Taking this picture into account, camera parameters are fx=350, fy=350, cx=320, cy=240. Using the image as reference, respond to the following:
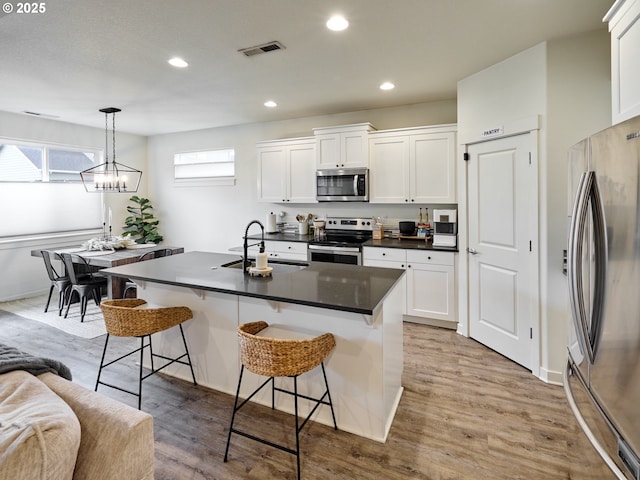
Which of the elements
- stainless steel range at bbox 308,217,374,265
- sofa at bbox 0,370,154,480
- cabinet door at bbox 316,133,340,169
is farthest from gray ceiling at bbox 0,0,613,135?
sofa at bbox 0,370,154,480

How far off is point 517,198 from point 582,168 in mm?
1690

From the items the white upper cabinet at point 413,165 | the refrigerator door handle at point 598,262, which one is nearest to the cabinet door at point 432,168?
the white upper cabinet at point 413,165

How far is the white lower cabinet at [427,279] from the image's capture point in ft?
12.7

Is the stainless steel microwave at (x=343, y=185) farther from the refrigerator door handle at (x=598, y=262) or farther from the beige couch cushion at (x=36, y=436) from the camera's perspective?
the beige couch cushion at (x=36, y=436)

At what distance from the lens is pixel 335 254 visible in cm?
443

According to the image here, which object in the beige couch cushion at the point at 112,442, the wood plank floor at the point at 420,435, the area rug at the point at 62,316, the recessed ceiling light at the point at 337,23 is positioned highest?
the recessed ceiling light at the point at 337,23

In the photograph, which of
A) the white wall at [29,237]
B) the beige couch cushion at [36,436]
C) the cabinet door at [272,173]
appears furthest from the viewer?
the cabinet door at [272,173]

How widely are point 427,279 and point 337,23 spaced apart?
107 inches

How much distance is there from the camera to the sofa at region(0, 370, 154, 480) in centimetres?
92

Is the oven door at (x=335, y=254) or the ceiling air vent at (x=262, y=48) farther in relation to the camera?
the oven door at (x=335, y=254)

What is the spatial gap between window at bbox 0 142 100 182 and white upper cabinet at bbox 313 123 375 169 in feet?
13.9

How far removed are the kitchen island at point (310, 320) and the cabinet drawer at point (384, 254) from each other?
146 cm

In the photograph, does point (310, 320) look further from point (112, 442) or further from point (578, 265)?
point (578, 265)

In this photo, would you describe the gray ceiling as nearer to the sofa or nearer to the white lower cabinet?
the white lower cabinet
